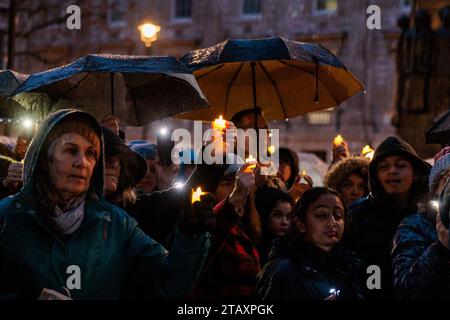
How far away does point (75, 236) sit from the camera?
10.4 ft

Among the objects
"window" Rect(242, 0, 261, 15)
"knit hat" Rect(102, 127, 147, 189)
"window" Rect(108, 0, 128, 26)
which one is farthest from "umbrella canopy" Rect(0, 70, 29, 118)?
"window" Rect(108, 0, 128, 26)

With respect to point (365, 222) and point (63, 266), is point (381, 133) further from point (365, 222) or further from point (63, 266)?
point (63, 266)

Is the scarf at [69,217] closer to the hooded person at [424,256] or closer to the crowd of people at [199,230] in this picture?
the crowd of people at [199,230]

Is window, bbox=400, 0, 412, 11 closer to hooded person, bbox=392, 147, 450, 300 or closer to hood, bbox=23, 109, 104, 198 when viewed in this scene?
hooded person, bbox=392, 147, 450, 300

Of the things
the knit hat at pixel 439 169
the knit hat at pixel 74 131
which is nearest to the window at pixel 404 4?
the knit hat at pixel 439 169

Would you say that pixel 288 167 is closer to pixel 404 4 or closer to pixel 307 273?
pixel 307 273

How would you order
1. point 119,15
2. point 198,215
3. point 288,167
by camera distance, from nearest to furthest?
point 198,215
point 288,167
point 119,15

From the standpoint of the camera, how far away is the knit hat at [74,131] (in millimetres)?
3293

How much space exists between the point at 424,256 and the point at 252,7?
34.6m

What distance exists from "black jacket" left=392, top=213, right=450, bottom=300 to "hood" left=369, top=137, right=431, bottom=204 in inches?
57.0

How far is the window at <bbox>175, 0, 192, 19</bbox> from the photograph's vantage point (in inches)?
1529

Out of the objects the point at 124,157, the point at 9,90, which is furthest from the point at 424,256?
the point at 9,90
